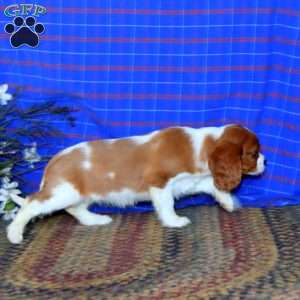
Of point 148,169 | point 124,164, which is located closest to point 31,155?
point 124,164

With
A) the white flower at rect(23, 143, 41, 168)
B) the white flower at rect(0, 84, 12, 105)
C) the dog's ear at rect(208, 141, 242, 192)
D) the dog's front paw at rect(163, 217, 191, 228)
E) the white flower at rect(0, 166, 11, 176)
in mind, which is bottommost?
the dog's front paw at rect(163, 217, 191, 228)

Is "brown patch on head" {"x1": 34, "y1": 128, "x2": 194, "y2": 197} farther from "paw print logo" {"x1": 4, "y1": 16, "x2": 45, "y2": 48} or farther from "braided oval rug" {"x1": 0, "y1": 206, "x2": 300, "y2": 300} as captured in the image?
"paw print logo" {"x1": 4, "y1": 16, "x2": 45, "y2": 48}

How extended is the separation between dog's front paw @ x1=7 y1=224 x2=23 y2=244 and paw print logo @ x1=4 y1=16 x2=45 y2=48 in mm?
943

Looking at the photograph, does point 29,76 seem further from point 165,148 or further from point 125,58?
point 165,148

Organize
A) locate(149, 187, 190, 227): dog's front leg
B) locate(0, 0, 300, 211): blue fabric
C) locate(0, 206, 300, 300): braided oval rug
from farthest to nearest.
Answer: locate(0, 0, 300, 211): blue fabric, locate(149, 187, 190, 227): dog's front leg, locate(0, 206, 300, 300): braided oval rug

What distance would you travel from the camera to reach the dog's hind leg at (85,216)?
3156 millimetres

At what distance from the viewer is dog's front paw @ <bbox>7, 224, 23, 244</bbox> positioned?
2900 millimetres

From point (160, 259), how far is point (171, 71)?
1.10 m

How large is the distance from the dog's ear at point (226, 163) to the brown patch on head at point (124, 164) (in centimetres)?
11

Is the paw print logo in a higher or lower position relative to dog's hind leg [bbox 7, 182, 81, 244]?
higher

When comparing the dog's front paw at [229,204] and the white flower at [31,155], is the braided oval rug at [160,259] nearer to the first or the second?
the dog's front paw at [229,204]

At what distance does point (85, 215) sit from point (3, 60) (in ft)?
2.89

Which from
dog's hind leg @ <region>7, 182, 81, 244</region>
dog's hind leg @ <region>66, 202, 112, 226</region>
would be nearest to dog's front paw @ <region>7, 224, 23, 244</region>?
dog's hind leg @ <region>7, 182, 81, 244</region>

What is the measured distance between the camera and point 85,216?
317 cm
